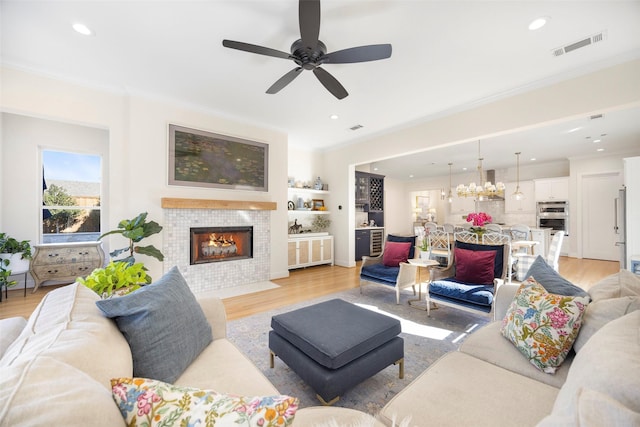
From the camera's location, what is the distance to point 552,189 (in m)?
7.08

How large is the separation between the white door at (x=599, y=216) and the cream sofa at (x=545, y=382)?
7247 mm

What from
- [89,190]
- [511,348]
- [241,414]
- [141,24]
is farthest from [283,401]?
[89,190]

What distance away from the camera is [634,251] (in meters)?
3.47

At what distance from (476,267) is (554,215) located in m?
6.18

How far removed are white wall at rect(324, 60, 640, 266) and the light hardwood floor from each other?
2538 mm

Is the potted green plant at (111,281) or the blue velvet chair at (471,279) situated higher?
the potted green plant at (111,281)

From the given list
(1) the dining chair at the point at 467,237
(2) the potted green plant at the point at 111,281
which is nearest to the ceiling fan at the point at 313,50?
(2) the potted green plant at the point at 111,281

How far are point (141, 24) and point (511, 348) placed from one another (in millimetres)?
3748

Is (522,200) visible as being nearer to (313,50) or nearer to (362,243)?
(362,243)

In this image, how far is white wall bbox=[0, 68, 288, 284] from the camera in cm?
302

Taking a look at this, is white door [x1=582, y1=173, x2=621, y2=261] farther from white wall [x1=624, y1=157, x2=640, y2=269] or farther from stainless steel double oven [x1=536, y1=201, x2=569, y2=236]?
white wall [x1=624, y1=157, x2=640, y2=269]

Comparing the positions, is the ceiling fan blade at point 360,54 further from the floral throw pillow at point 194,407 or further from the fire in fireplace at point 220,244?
the fire in fireplace at point 220,244

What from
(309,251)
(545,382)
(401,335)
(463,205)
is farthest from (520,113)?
(463,205)

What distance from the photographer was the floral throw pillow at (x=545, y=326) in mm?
1309
